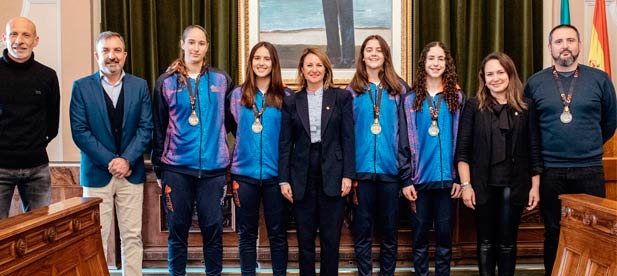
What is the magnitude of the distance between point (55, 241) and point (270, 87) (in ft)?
4.90

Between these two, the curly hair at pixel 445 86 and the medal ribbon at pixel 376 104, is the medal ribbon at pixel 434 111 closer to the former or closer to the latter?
the curly hair at pixel 445 86

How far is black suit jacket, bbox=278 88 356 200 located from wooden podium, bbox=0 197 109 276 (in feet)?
3.45

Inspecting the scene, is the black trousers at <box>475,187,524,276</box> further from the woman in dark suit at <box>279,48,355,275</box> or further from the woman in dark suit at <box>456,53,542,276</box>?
the woman in dark suit at <box>279,48,355,275</box>

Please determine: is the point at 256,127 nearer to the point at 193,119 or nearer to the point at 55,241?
the point at 193,119

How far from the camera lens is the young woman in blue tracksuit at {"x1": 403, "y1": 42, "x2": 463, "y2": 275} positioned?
126 inches

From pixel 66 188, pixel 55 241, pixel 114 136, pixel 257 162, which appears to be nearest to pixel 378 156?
pixel 257 162

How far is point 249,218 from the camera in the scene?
3.13m

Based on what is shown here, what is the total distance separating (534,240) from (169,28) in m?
3.31

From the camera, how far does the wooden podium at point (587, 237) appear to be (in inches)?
87.9

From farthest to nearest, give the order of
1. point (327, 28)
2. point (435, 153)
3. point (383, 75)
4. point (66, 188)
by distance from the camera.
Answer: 1. point (327, 28)
2. point (66, 188)
3. point (383, 75)
4. point (435, 153)

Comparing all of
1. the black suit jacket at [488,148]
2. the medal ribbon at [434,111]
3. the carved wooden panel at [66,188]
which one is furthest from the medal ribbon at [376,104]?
the carved wooden panel at [66,188]

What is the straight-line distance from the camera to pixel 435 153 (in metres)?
3.20

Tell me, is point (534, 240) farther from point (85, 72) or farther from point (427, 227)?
point (85, 72)

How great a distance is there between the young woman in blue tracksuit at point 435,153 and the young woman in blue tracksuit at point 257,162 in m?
0.76
